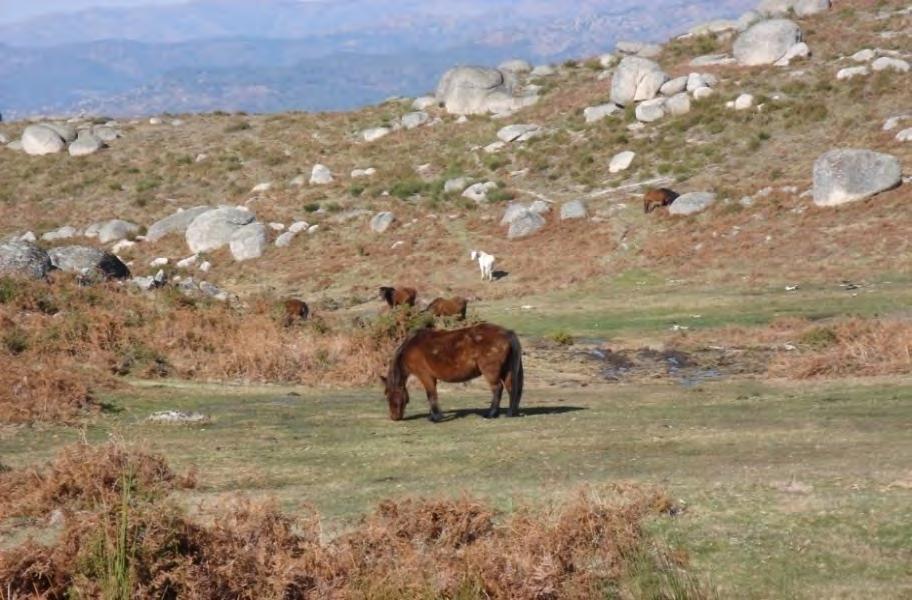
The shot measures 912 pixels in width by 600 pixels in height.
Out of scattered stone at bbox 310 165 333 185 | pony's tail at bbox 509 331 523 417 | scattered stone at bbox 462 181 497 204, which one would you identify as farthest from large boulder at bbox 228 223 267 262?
pony's tail at bbox 509 331 523 417

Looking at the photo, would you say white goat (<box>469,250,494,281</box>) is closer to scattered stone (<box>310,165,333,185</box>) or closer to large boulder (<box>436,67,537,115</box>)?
scattered stone (<box>310,165,333,185</box>)

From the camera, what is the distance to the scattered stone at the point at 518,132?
66.8m

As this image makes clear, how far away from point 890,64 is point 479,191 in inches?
898

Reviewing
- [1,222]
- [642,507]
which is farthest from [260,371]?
[1,222]

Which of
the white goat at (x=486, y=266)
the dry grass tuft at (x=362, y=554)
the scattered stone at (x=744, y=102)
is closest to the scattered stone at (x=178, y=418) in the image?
the dry grass tuft at (x=362, y=554)

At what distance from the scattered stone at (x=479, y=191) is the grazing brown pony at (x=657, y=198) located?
31.4 feet

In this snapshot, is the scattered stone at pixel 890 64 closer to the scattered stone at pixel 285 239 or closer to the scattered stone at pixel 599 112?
the scattered stone at pixel 599 112

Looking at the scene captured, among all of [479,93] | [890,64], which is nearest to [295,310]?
[890,64]

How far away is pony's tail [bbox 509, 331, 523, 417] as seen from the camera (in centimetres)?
1780

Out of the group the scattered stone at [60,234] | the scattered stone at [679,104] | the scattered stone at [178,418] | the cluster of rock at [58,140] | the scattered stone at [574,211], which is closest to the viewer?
the scattered stone at [178,418]

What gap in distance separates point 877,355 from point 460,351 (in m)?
10.8

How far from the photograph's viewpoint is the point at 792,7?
3029 inches

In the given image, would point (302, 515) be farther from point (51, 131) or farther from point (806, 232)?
point (51, 131)

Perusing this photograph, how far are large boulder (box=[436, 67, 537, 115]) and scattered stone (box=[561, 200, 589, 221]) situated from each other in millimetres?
21268
